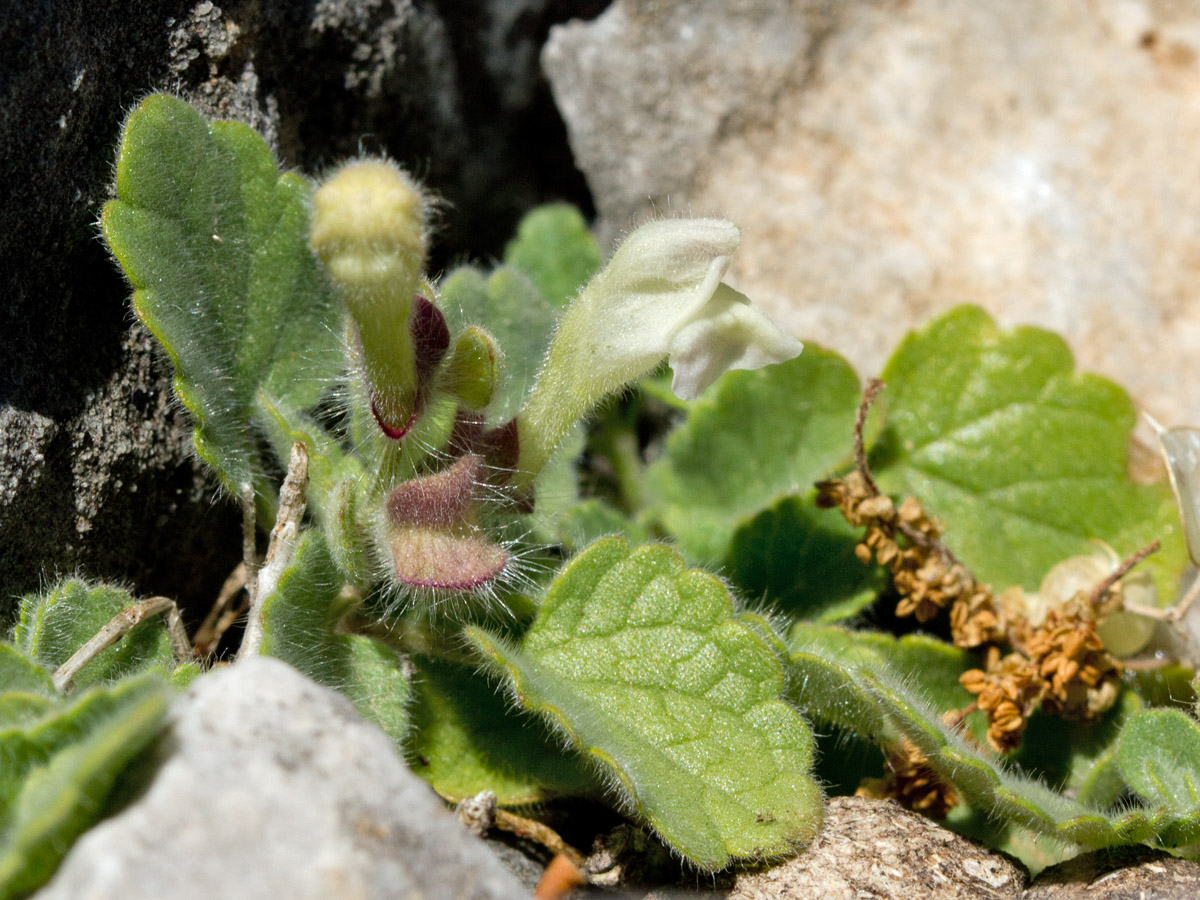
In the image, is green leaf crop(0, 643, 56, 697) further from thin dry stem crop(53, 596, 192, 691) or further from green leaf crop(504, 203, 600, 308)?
green leaf crop(504, 203, 600, 308)

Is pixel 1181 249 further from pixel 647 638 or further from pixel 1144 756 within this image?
pixel 647 638

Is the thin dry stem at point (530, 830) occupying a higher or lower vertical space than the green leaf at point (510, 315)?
lower

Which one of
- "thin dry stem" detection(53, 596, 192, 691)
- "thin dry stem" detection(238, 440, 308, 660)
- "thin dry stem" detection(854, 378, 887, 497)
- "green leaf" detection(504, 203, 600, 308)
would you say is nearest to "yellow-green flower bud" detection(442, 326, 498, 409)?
"thin dry stem" detection(238, 440, 308, 660)

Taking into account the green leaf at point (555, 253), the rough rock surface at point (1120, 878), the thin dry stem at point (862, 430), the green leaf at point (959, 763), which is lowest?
the rough rock surface at point (1120, 878)

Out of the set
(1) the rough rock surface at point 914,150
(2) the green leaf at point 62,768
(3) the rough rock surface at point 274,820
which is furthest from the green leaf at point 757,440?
(2) the green leaf at point 62,768

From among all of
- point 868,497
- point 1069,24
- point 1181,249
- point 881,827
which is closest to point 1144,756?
point 881,827

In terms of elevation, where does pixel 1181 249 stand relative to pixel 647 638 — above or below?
above

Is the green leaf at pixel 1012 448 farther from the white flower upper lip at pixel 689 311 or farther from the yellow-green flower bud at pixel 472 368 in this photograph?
the yellow-green flower bud at pixel 472 368
